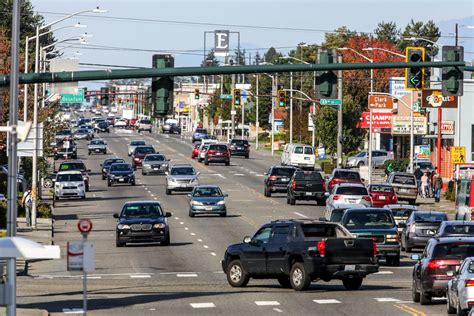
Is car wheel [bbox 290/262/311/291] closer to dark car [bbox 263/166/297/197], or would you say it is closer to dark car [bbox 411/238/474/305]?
Answer: dark car [bbox 411/238/474/305]

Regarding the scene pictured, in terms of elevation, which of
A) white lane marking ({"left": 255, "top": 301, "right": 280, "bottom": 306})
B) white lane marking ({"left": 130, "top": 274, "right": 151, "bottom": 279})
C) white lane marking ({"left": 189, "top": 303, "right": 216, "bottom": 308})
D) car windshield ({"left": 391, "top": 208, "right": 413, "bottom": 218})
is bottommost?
white lane marking ({"left": 130, "top": 274, "right": 151, "bottom": 279})

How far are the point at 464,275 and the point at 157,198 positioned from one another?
171ft

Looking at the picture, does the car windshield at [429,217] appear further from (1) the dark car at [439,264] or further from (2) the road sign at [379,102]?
(2) the road sign at [379,102]

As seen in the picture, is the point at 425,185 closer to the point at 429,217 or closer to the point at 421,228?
the point at 429,217

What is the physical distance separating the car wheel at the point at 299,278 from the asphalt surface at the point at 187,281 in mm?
337

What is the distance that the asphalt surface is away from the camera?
30531 millimetres

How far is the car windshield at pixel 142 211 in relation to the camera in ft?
165

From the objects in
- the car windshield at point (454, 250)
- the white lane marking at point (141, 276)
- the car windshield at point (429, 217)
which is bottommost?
the white lane marking at point (141, 276)

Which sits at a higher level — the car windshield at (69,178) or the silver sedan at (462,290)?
the silver sedan at (462,290)

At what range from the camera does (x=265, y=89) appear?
181625 millimetres

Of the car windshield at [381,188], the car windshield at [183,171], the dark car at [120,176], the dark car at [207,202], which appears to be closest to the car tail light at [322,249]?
the dark car at [207,202]

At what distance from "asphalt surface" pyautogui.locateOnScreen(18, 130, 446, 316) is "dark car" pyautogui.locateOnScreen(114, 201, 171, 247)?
42 centimetres


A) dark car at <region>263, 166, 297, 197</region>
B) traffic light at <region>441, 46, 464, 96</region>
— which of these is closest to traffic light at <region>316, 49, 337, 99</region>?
traffic light at <region>441, 46, 464, 96</region>

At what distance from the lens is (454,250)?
30.2 m
